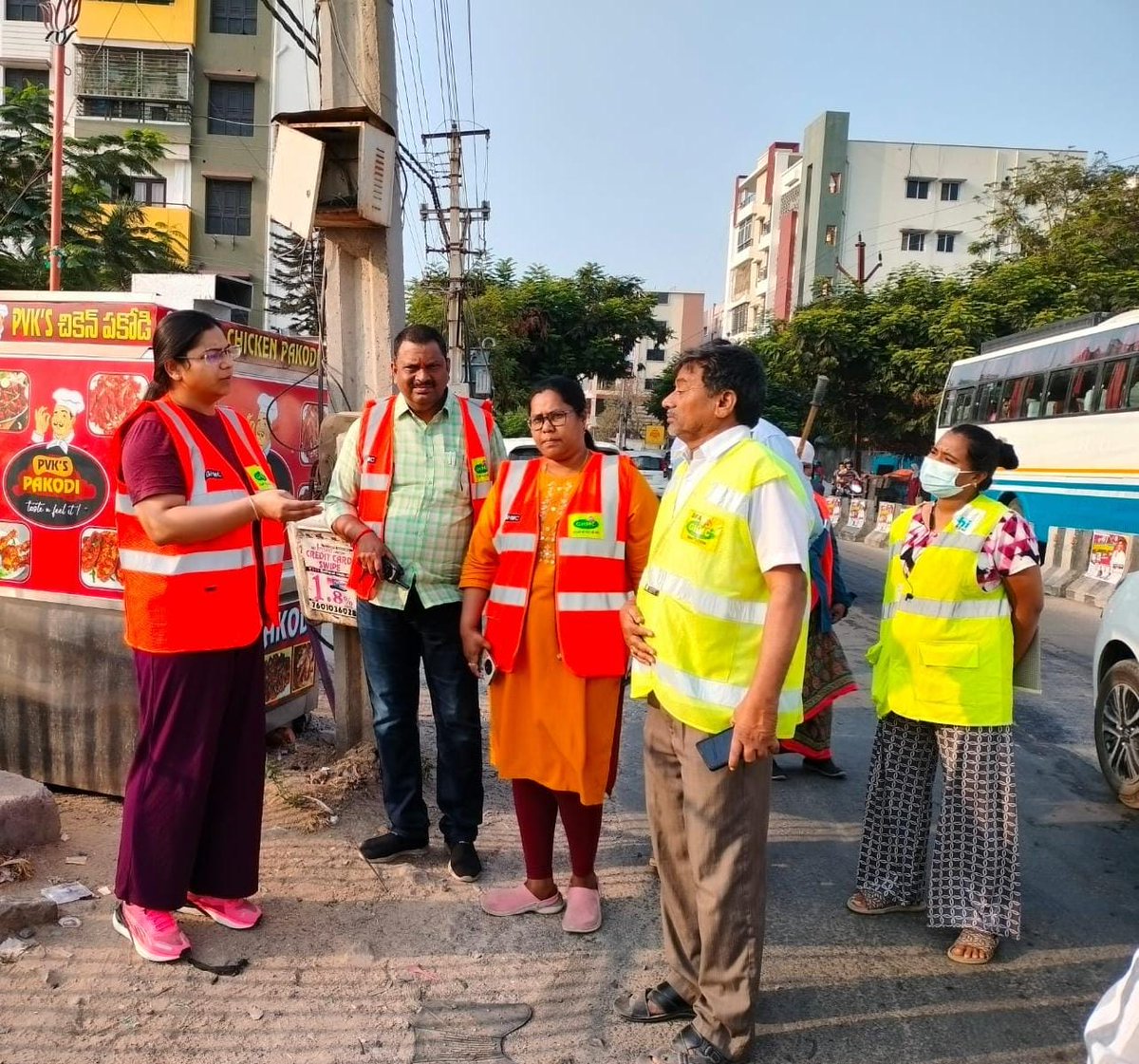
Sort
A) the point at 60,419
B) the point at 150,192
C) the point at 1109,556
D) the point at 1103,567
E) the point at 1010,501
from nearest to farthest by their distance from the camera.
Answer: the point at 1010,501
the point at 60,419
the point at 1109,556
the point at 1103,567
the point at 150,192

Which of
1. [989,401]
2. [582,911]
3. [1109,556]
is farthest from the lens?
[989,401]

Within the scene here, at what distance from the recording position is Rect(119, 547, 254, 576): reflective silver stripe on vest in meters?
2.94

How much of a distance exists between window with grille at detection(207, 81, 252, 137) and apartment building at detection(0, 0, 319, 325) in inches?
1.2

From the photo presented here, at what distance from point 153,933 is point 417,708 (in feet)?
3.71

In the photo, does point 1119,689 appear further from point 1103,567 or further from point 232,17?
point 232,17

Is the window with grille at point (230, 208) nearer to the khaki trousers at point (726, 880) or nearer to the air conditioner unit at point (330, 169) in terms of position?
the air conditioner unit at point (330, 169)

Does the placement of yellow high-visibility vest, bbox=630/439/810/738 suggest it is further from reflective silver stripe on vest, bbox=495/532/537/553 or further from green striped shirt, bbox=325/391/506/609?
green striped shirt, bbox=325/391/506/609

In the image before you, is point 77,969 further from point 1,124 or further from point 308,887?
point 1,124

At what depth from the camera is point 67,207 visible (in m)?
17.0

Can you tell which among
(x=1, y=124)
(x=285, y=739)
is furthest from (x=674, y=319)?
(x=285, y=739)

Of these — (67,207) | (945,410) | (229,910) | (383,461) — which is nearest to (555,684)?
(383,461)

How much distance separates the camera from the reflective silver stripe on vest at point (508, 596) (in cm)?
323

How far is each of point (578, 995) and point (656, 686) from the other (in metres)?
1.04

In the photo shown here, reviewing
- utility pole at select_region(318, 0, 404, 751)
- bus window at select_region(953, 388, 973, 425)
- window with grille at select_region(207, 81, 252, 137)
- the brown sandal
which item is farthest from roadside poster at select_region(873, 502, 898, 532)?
window with grille at select_region(207, 81, 252, 137)
